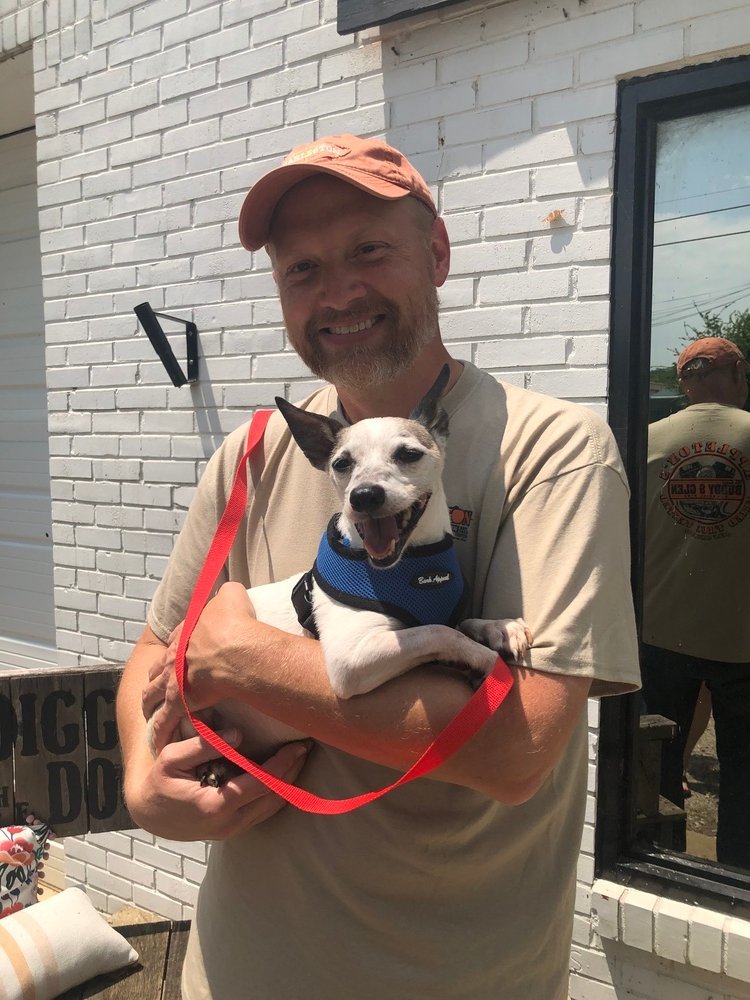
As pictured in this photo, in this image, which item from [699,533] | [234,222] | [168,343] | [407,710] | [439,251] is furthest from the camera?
[168,343]

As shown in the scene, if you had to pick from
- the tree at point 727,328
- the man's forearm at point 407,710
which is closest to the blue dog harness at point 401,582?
the man's forearm at point 407,710

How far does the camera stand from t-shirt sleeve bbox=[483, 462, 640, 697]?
44.5 inches

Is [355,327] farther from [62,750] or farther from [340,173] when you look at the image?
[62,750]

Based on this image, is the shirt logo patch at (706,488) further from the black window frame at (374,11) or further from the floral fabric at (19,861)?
the floral fabric at (19,861)

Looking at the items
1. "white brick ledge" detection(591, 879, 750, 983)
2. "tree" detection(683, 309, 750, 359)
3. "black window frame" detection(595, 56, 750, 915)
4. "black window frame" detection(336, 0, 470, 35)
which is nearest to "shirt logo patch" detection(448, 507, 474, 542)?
"black window frame" detection(595, 56, 750, 915)

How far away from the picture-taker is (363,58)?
2770 mm

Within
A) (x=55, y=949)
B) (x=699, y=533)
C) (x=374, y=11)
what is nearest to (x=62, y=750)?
(x=55, y=949)

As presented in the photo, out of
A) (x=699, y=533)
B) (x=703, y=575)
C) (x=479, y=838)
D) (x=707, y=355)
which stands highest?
(x=707, y=355)

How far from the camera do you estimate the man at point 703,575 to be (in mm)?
2451

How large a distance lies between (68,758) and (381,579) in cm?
165

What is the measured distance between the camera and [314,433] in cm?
146

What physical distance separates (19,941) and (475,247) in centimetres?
259

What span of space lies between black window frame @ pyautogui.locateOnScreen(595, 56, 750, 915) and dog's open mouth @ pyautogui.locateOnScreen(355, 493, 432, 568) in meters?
1.23

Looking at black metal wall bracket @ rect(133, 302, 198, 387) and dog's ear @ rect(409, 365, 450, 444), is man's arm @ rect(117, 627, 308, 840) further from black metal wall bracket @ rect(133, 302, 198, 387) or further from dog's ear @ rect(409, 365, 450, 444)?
black metal wall bracket @ rect(133, 302, 198, 387)
